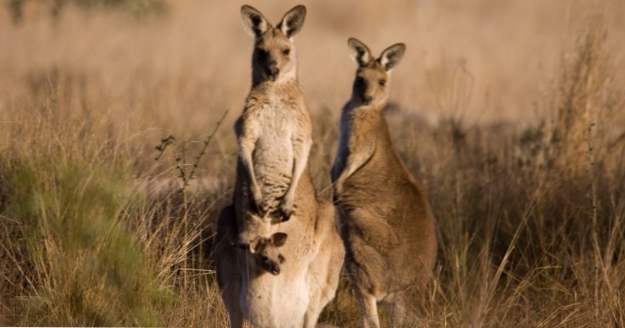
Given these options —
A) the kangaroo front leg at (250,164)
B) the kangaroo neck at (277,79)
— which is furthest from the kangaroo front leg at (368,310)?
the kangaroo neck at (277,79)

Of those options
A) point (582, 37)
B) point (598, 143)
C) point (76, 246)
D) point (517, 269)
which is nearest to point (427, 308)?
point (517, 269)

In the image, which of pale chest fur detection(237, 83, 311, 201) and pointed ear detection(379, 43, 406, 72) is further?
pointed ear detection(379, 43, 406, 72)

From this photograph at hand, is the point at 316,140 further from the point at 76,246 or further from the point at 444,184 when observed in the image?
the point at 76,246

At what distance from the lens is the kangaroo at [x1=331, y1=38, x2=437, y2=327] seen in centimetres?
552

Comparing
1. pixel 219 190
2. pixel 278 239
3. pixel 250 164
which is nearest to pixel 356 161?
pixel 219 190

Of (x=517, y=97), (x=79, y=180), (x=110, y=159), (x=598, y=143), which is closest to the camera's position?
(x=79, y=180)

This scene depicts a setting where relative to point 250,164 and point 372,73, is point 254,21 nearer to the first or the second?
point 250,164

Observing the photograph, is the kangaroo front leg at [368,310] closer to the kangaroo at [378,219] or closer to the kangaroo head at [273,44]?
the kangaroo at [378,219]

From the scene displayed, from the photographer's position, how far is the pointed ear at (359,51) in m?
6.91

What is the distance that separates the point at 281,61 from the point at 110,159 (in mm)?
1424

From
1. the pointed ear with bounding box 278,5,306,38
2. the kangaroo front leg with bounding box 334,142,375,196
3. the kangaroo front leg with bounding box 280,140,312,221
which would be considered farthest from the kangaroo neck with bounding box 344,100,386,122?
the kangaroo front leg with bounding box 280,140,312,221

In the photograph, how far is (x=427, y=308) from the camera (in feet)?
17.7

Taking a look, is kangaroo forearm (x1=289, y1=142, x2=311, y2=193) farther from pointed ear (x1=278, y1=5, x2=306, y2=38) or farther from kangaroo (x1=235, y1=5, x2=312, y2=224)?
pointed ear (x1=278, y1=5, x2=306, y2=38)

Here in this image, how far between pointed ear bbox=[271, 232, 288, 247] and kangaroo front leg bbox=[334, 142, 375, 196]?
5.60 ft
